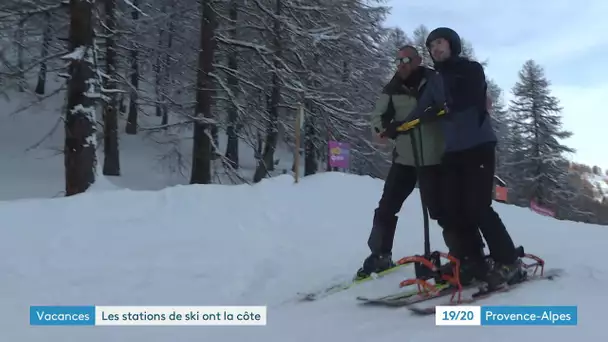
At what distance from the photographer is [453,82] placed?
3.92 meters

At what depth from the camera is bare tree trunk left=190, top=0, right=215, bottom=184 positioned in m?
12.3

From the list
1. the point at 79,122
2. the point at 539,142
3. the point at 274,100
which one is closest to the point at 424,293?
the point at 79,122

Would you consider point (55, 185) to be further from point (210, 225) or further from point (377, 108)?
point (377, 108)

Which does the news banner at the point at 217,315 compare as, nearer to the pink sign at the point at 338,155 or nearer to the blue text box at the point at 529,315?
the blue text box at the point at 529,315

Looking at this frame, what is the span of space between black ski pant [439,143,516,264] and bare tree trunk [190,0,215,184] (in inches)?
348

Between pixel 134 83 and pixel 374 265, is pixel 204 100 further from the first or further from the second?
pixel 134 83

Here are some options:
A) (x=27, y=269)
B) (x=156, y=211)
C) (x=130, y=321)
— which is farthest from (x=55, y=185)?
(x=130, y=321)

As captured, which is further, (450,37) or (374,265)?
(374,265)

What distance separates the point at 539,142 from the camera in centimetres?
3338

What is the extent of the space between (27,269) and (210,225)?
6.91ft

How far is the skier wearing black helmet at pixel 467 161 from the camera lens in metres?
3.83

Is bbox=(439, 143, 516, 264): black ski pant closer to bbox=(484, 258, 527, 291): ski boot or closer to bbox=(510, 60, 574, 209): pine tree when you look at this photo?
bbox=(484, 258, 527, 291): ski boot

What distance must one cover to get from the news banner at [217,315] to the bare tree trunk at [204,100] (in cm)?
858

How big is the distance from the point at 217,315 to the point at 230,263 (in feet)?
4.37
